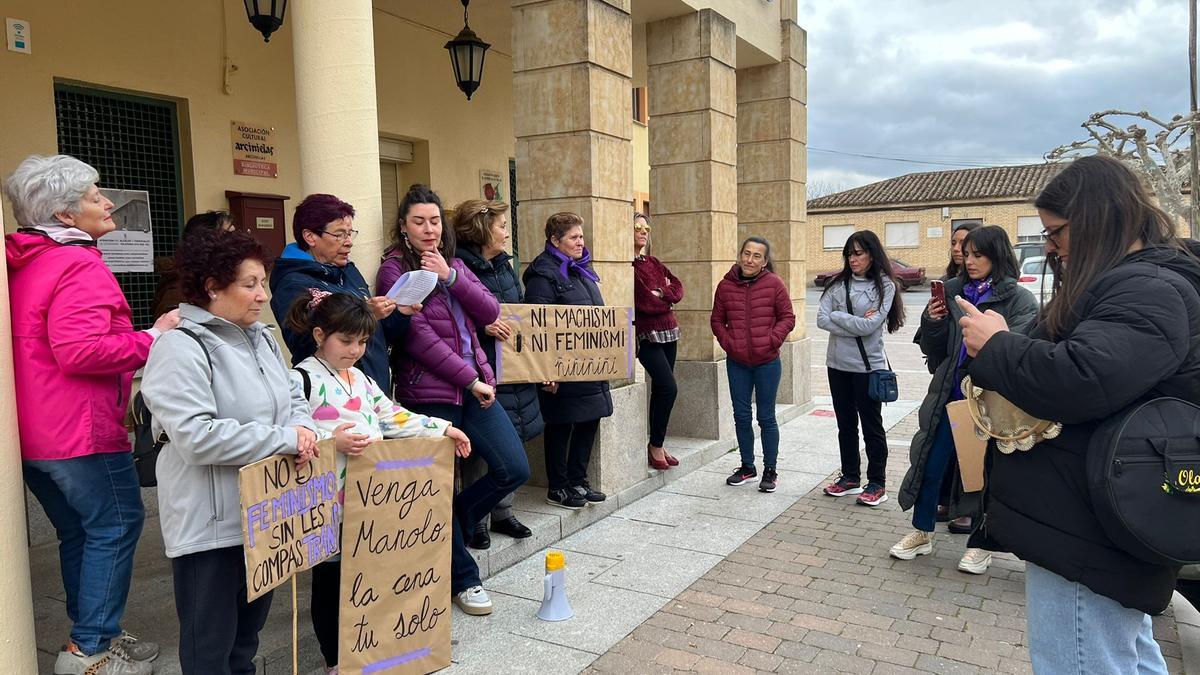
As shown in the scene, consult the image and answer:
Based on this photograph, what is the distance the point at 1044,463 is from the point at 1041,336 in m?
0.39

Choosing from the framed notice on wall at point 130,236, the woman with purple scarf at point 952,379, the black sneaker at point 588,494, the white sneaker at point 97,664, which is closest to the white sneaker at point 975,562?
the woman with purple scarf at point 952,379

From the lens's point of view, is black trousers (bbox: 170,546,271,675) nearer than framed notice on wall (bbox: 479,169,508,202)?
Yes

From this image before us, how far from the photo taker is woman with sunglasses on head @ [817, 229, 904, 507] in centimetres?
596

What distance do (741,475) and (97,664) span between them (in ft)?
15.4

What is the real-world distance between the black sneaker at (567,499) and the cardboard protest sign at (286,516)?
2.59 meters

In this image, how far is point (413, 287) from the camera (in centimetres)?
393

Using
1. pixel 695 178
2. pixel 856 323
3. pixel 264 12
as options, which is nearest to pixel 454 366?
pixel 856 323

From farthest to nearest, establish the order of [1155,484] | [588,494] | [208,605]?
[588,494]
[208,605]
[1155,484]

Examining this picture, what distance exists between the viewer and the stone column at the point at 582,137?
588 centimetres

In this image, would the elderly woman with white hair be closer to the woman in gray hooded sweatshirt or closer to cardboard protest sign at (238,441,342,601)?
the woman in gray hooded sweatshirt

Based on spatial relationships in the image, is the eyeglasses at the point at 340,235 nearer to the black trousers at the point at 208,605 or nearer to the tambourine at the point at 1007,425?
the black trousers at the point at 208,605

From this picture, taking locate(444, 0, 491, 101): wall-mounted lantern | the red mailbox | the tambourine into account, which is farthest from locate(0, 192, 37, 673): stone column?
locate(444, 0, 491, 101): wall-mounted lantern

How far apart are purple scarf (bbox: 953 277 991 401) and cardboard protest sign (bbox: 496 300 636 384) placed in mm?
2113

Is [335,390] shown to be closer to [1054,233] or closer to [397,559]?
[397,559]
